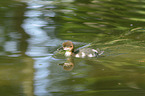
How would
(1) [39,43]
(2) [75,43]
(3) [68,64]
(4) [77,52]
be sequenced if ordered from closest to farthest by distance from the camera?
1. (3) [68,64]
2. (4) [77,52]
3. (1) [39,43]
4. (2) [75,43]

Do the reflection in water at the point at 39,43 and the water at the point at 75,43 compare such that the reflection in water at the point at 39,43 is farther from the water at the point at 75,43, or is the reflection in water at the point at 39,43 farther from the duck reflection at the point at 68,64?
the duck reflection at the point at 68,64

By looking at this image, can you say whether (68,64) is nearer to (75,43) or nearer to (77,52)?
(77,52)

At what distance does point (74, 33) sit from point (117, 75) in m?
2.54

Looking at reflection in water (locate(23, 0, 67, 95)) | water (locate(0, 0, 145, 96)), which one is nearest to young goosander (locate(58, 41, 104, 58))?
water (locate(0, 0, 145, 96))

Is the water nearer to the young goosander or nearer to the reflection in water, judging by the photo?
the reflection in water

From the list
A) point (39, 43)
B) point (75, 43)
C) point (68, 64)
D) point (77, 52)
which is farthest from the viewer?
point (75, 43)

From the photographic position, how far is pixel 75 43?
6562mm

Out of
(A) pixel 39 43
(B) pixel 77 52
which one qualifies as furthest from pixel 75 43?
(A) pixel 39 43

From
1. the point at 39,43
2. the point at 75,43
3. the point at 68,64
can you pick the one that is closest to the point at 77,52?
the point at 68,64

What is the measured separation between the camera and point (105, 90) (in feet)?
13.7

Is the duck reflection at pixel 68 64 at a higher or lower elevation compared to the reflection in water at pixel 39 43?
lower

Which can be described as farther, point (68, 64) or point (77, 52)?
point (77, 52)

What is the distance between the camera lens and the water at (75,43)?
4.32 m

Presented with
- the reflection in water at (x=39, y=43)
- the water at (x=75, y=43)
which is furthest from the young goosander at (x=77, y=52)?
the reflection in water at (x=39, y=43)
